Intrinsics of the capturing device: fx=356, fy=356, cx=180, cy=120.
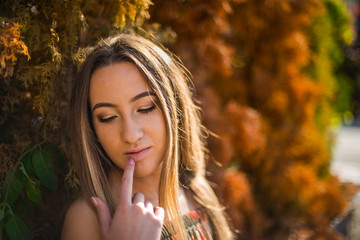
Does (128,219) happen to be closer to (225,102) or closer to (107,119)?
(107,119)

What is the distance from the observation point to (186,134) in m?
1.65

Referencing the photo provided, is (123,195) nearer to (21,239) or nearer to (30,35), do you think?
(21,239)

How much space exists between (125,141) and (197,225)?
0.62 metres

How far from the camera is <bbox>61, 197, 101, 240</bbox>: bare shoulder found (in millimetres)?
1364

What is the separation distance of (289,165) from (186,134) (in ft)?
8.41

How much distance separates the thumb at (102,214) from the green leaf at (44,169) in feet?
0.76

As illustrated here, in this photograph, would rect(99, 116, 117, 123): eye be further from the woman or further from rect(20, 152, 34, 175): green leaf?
rect(20, 152, 34, 175): green leaf

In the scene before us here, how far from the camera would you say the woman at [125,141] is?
4.41ft

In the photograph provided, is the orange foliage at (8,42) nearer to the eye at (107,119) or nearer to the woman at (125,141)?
the woman at (125,141)

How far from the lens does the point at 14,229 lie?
136 cm

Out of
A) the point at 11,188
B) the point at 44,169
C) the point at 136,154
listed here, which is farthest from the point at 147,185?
the point at 11,188

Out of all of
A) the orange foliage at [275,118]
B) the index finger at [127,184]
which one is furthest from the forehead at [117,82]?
the orange foliage at [275,118]

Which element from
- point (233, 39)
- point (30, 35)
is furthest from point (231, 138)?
point (30, 35)

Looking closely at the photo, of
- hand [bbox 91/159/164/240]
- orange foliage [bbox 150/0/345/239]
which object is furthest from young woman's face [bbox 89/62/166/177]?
orange foliage [bbox 150/0/345/239]
